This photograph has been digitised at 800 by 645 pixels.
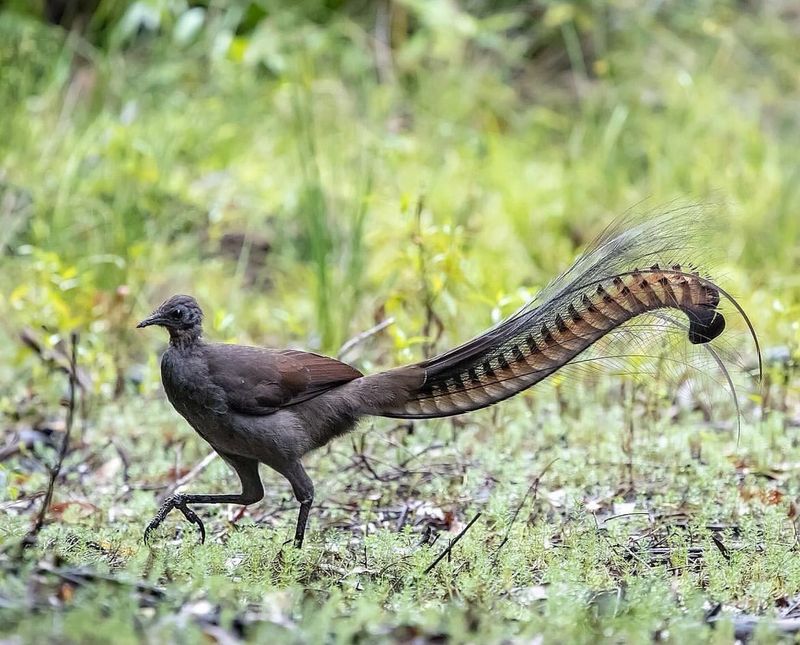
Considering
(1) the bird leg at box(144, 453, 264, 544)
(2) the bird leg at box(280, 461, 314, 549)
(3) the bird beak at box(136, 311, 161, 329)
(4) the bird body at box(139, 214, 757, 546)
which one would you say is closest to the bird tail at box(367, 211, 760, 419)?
(4) the bird body at box(139, 214, 757, 546)

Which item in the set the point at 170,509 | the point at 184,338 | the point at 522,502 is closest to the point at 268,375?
the point at 184,338

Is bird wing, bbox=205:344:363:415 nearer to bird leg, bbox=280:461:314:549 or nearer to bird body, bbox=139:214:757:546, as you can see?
bird body, bbox=139:214:757:546

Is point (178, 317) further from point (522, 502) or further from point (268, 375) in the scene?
point (522, 502)

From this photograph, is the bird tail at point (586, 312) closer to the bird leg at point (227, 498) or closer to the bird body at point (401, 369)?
the bird body at point (401, 369)

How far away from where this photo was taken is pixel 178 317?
155 inches

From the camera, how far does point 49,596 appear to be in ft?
8.87

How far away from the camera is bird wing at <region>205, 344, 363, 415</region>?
3815 mm

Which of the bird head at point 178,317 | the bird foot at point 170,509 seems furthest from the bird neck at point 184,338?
the bird foot at point 170,509

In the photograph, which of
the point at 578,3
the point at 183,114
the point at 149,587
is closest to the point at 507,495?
the point at 149,587

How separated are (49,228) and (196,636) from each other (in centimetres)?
473

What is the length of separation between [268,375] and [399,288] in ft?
7.32

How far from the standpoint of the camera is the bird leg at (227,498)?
395 centimetres

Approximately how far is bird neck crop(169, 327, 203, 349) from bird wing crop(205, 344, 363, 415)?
0.05 m

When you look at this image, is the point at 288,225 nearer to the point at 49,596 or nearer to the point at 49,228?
the point at 49,228
